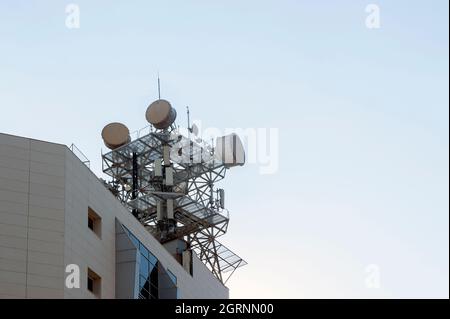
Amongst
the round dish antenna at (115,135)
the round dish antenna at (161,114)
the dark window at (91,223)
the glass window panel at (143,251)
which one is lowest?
the glass window panel at (143,251)

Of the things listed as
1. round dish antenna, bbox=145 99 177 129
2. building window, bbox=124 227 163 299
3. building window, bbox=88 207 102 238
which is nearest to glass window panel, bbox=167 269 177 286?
building window, bbox=124 227 163 299

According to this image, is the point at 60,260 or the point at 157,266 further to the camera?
the point at 157,266

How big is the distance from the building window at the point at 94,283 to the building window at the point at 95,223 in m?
2.50

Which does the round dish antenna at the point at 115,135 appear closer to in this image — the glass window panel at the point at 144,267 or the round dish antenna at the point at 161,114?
the round dish antenna at the point at 161,114

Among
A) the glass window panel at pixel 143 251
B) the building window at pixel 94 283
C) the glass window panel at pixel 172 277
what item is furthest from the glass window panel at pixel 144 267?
the building window at pixel 94 283

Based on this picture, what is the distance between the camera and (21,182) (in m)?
68.1

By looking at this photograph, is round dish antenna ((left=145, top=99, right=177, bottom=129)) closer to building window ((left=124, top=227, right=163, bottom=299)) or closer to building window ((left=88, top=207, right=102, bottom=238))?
building window ((left=124, top=227, right=163, bottom=299))

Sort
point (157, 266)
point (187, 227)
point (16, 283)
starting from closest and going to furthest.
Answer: point (16, 283) → point (157, 266) → point (187, 227)

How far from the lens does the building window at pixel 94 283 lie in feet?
234

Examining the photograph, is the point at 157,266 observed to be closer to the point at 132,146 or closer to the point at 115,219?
the point at 115,219

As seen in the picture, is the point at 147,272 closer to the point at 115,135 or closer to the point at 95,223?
the point at 95,223

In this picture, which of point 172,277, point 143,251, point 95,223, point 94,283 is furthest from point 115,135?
point 94,283
